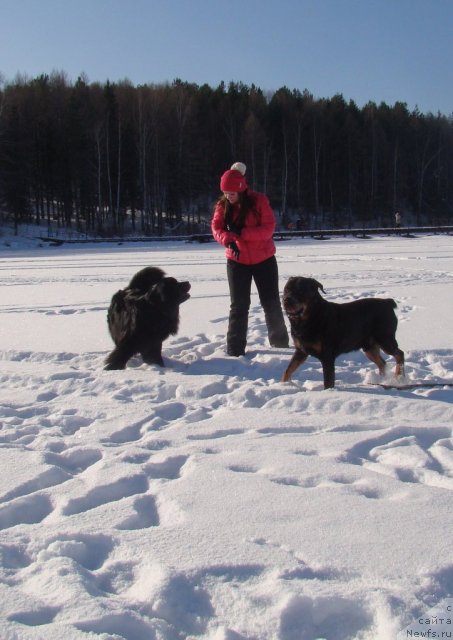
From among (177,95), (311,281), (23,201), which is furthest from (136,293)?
(177,95)

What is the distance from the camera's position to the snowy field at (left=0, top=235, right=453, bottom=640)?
172 centimetres

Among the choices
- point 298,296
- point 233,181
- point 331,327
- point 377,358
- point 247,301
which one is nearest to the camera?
point 298,296

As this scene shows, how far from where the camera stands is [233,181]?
514 centimetres

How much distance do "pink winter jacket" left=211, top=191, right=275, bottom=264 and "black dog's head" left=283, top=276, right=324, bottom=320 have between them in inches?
46.6

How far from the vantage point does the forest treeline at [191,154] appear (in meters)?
35.3

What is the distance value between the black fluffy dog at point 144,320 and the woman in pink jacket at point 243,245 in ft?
1.74

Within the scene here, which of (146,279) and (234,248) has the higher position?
(234,248)

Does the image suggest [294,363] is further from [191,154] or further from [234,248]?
[191,154]

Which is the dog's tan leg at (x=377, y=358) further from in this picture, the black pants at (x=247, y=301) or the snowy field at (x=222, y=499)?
the black pants at (x=247, y=301)

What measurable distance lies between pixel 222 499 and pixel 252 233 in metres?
3.30

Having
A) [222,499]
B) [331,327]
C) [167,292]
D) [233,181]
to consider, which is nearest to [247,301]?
[167,292]

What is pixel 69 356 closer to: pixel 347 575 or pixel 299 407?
pixel 299 407

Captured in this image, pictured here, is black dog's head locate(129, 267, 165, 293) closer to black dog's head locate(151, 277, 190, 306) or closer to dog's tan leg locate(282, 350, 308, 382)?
black dog's head locate(151, 277, 190, 306)

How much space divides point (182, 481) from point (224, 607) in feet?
3.13
